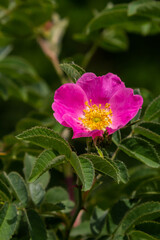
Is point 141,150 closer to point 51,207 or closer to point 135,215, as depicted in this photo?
point 135,215

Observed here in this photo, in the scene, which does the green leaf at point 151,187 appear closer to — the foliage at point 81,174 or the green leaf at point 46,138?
the foliage at point 81,174

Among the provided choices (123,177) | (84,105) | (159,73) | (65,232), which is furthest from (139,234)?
(159,73)

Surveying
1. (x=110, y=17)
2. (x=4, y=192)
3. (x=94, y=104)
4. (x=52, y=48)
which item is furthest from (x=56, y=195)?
(x=52, y=48)

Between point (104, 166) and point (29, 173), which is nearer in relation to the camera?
point (104, 166)

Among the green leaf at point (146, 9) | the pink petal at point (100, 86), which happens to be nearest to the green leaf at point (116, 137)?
the pink petal at point (100, 86)

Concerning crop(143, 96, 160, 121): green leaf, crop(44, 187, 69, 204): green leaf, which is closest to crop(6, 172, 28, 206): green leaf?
crop(44, 187, 69, 204): green leaf

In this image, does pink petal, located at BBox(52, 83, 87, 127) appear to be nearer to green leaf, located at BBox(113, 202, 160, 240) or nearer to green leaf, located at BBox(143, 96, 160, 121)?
green leaf, located at BBox(143, 96, 160, 121)

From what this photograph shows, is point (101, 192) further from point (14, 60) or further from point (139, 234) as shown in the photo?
point (14, 60)
